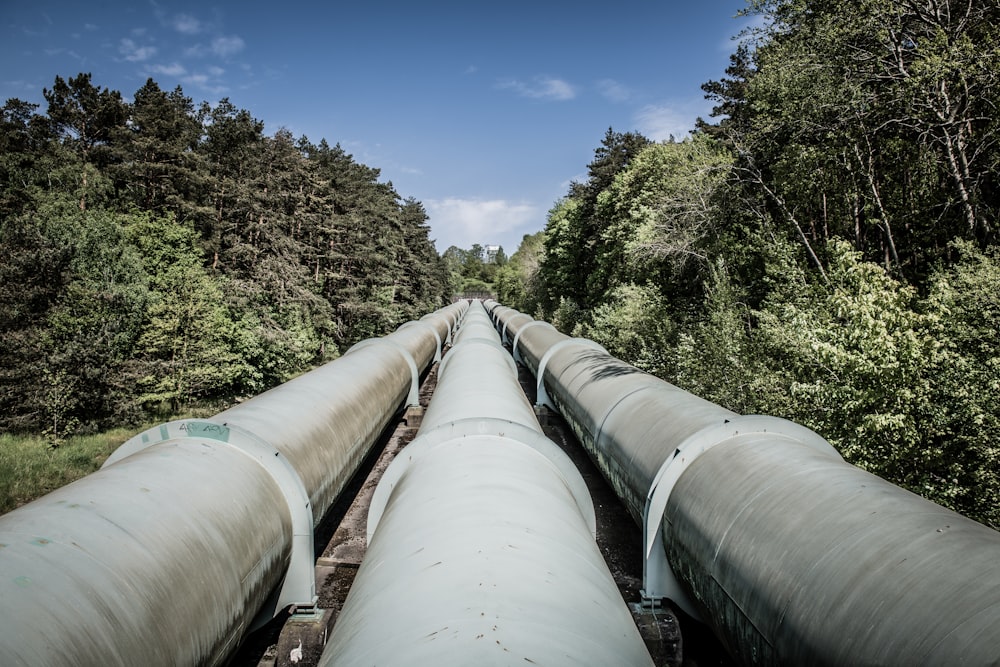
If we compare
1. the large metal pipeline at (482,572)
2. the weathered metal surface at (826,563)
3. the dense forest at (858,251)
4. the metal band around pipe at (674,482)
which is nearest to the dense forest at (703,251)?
the dense forest at (858,251)

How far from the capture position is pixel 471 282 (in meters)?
131

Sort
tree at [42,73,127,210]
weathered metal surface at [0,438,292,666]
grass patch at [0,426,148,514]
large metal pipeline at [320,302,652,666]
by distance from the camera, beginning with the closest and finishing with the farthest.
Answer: large metal pipeline at [320,302,652,666] < weathered metal surface at [0,438,292,666] < grass patch at [0,426,148,514] < tree at [42,73,127,210]

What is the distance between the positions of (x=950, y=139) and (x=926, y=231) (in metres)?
2.67

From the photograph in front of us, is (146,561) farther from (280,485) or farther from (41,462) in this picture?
(41,462)

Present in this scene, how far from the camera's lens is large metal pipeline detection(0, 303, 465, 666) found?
2.17 m

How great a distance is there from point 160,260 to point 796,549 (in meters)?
30.2

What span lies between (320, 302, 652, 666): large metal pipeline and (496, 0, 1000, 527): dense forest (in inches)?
199

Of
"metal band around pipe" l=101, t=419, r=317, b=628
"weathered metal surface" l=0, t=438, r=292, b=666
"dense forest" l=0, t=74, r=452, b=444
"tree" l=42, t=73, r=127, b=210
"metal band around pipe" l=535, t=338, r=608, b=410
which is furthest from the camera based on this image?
"tree" l=42, t=73, r=127, b=210

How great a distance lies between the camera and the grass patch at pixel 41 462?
12055 mm

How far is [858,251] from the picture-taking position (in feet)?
35.5

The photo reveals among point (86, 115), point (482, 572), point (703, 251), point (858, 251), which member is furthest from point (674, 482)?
point (86, 115)

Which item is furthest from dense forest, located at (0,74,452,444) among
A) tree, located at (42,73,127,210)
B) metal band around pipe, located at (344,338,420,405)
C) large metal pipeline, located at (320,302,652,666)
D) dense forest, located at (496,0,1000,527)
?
large metal pipeline, located at (320,302,652,666)

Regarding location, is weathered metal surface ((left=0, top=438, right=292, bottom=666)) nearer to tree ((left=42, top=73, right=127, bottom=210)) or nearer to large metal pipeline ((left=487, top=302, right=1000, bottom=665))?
large metal pipeline ((left=487, top=302, right=1000, bottom=665))

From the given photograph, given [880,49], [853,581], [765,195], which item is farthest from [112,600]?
[765,195]
